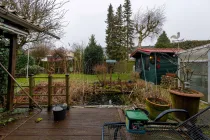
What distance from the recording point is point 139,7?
666 inches

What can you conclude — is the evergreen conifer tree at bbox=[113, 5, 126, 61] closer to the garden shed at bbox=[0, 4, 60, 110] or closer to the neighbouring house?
the neighbouring house

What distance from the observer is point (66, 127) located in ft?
8.29

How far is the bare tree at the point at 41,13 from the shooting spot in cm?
500

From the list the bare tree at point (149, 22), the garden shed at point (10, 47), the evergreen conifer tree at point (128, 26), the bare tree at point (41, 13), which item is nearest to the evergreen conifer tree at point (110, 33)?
the evergreen conifer tree at point (128, 26)

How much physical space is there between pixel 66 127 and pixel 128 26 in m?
18.1

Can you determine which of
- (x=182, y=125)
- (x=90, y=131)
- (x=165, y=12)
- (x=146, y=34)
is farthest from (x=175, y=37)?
(x=165, y=12)

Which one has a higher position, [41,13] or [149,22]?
[149,22]

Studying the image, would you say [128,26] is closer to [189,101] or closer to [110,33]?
[110,33]

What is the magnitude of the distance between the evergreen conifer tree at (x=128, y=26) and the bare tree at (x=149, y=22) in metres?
1.72

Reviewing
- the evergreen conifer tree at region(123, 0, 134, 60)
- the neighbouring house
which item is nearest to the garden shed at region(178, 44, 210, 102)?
the neighbouring house

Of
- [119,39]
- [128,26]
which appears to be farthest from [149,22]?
[119,39]

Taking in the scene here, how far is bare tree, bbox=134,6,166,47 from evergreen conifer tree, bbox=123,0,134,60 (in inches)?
67.7

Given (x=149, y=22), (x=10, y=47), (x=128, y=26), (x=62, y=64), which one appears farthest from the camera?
(x=128, y=26)

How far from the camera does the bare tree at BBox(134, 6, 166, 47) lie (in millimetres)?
15820
